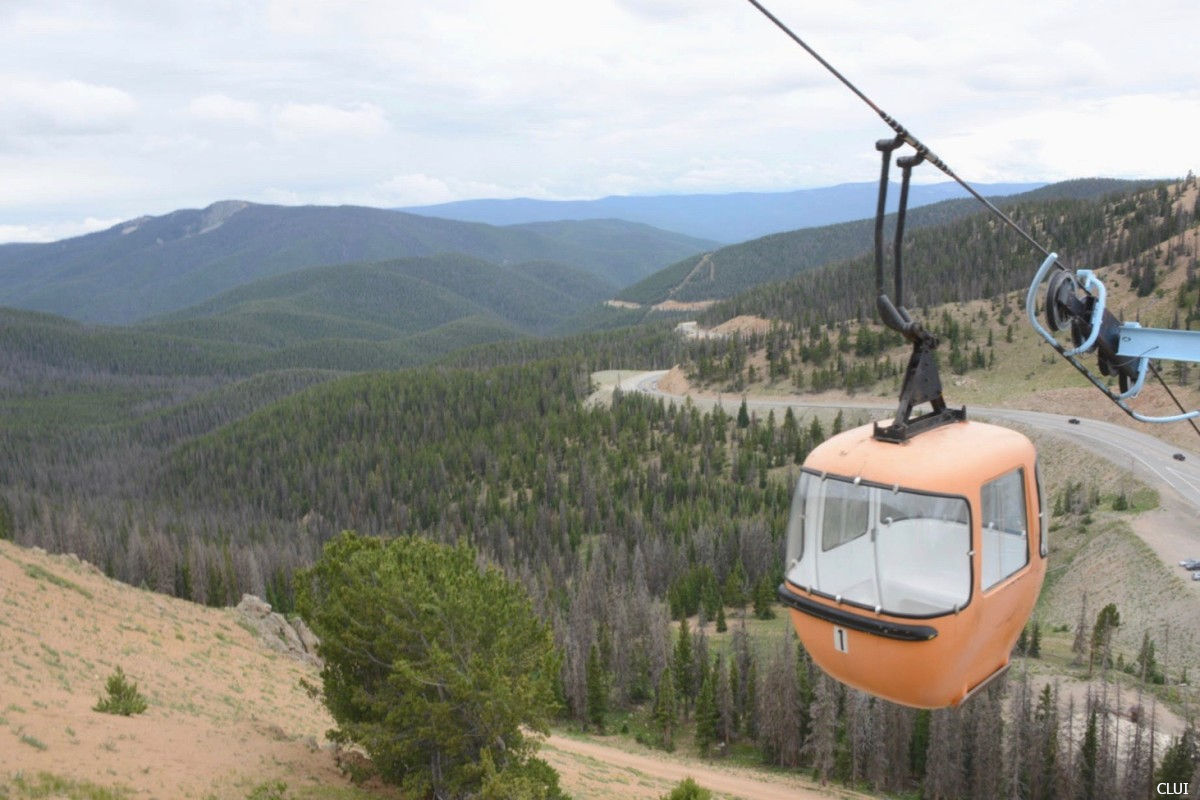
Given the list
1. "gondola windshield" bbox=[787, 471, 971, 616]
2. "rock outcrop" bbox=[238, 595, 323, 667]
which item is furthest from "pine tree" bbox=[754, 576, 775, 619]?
"gondola windshield" bbox=[787, 471, 971, 616]

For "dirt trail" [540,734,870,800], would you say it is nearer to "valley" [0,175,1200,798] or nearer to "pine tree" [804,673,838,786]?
"valley" [0,175,1200,798]

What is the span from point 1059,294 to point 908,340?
291 cm

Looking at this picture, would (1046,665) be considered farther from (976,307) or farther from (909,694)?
(976,307)

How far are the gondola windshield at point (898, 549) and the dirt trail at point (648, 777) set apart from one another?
80.5 feet

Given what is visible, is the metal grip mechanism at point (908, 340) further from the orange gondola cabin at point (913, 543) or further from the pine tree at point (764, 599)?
the pine tree at point (764, 599)

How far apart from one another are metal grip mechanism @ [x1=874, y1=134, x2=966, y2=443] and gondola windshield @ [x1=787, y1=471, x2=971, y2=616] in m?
0.95

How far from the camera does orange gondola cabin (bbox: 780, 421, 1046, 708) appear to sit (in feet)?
35.2

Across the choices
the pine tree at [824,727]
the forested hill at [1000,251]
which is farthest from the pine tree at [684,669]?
the forested hill at [1000,251]

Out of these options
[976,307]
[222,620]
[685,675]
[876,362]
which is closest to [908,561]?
[222,620]

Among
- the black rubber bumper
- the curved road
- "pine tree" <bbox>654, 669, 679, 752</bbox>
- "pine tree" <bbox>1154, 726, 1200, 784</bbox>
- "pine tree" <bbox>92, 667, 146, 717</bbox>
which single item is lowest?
"pine tree" <bbox>654, 669, 679, 752</bbox>

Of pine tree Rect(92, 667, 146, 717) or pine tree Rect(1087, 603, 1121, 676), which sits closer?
pine tree Rect(92, 667, 146, 717)

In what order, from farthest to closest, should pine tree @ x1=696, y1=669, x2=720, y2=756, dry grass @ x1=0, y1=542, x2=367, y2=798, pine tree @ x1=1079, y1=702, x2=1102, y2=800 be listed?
pine tree @ x1=696, y1=669, x2=720, y2=756
pine tree @ x1=1079, y1=702, x2=1102, y2=800
dry grass @ x1=0, y1=542, x2=367, y2=798

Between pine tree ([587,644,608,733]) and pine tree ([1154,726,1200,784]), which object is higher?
pine tree ([1154,726,1200,784])

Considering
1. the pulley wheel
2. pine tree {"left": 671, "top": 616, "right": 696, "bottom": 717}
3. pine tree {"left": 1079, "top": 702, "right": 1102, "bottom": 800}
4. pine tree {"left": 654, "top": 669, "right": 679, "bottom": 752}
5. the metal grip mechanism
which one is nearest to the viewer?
the metal grip mechanism
